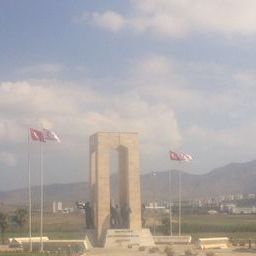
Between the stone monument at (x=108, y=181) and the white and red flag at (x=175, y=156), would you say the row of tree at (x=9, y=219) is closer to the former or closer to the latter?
the stone monument at (x=108, y=181)

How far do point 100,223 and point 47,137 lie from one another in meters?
11.5

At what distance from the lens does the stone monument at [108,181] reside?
49.2 m

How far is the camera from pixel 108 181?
162ft

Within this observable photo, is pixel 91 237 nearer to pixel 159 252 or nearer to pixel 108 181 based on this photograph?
pixel 108 181

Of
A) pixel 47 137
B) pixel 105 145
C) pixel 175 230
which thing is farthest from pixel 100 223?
pixel 175 230

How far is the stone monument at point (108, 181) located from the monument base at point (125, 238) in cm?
8

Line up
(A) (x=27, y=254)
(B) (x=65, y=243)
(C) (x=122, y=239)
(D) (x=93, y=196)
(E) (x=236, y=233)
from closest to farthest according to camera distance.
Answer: (A) (x=27, y=254), (B) (x=65, y=243), (C) (x=122, y=239), (D) (x=93, y=196), (E) (x=236, y=233)

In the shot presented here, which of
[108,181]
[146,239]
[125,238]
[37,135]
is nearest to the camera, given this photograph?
[37,135]

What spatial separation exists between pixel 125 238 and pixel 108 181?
4704mm

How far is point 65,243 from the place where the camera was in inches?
1773

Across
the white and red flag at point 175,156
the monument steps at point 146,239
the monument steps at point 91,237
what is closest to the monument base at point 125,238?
the monument steps at point 146,239

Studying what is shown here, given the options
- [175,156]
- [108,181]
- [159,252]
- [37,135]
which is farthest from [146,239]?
[37,135]

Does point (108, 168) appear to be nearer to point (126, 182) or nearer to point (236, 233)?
point (126, 182)

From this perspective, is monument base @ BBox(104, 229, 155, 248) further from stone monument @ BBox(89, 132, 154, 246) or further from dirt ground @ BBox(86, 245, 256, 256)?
dirt ground @ BBox(86, 245, 256, 256)
